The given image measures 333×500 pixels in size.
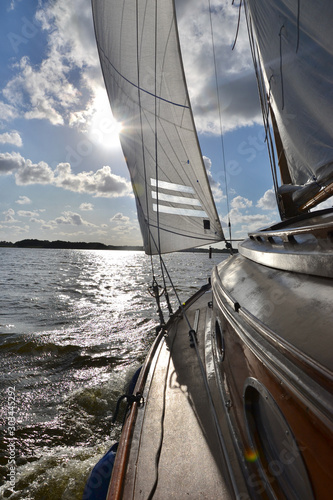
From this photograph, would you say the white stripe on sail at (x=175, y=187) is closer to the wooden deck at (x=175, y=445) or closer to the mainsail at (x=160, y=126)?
the mainsail at (x=160, y=126)

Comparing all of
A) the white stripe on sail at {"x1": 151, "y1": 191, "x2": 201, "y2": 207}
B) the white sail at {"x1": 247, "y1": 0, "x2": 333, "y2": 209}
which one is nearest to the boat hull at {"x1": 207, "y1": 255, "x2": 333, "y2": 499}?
the white sail at {"x1": 247, "y1": 0, "x2": 333, "y2": 209}

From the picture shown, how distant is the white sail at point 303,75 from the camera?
2529 mm

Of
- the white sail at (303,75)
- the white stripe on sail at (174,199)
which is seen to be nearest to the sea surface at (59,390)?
the white stripe on sail at (174,199)

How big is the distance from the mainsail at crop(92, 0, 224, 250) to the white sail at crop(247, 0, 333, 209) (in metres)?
1.96

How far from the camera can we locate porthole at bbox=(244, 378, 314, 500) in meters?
0.99

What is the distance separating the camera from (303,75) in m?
2.88

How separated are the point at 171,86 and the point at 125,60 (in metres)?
1.14

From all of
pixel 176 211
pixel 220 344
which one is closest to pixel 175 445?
pixel 220 344

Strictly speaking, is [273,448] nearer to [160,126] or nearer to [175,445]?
[175,445]

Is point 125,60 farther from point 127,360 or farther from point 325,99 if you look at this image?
point 127,360

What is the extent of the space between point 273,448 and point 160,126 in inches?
221

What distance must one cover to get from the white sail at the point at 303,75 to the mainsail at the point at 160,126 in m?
1.96

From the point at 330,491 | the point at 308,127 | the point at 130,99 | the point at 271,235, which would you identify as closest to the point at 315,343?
the point at 330,491

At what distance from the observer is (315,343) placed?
3.34 feet
